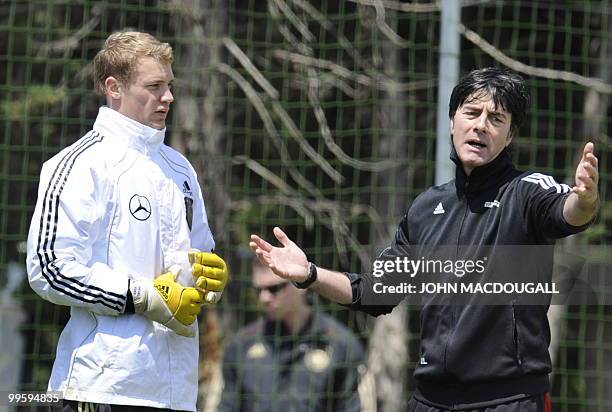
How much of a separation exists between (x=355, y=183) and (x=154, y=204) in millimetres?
4600

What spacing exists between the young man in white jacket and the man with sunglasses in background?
1738mm

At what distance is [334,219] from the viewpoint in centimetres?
792

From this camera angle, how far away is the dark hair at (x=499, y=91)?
3732 mm

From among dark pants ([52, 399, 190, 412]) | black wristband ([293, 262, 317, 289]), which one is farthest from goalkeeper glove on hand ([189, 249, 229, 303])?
dark pants ([52, 399, 190, 412])

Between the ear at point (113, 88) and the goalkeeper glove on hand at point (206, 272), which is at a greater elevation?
the ear at point (113, 88)

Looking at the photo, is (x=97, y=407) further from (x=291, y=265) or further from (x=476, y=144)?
(x=476, y=144)

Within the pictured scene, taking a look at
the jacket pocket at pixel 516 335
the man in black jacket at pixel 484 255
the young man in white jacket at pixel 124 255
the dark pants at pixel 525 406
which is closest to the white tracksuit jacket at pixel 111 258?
the young man in white jacket at pixel 124 255

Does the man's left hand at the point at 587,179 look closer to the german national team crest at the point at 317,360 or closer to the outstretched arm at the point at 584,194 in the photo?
the outstretched arm at the point at 584,194

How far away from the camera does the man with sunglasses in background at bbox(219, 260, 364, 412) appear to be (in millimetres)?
5418

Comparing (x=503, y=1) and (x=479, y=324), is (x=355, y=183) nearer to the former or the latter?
(x=503, y=1)

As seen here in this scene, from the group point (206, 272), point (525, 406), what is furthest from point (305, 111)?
point (525, 406)

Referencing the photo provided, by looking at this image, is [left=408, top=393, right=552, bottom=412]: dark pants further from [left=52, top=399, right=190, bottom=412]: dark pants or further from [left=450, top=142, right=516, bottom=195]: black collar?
[left=52, top=399, right=190, bottom=412]: dark pants

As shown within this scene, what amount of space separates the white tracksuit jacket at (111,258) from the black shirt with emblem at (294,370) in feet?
5.76

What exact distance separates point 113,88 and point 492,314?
138cm
